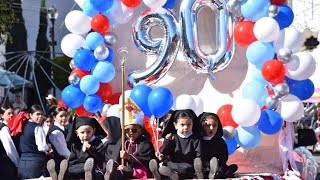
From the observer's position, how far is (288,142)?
25.3 feet

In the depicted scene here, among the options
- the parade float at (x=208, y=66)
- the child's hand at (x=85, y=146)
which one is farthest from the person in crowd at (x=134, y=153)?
the parade float at (x=208, y=66)

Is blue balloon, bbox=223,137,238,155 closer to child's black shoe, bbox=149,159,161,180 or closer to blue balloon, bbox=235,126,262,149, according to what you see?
blue balloon, bbox=235,126,262,149

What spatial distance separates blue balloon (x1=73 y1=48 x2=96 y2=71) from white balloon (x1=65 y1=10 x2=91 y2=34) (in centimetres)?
29

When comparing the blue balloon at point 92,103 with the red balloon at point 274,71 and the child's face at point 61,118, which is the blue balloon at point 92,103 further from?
the red balloon at point 274,71

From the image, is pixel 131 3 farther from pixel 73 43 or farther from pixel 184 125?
pixel 184 125

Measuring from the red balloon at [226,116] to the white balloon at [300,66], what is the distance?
33.8 inches

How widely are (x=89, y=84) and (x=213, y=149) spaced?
2.48 m

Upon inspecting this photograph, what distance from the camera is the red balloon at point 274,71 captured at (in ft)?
23.7

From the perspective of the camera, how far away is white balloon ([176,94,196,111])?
7645mm

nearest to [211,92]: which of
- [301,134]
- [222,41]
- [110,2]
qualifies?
[222,41]

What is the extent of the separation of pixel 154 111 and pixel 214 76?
3.93 feet

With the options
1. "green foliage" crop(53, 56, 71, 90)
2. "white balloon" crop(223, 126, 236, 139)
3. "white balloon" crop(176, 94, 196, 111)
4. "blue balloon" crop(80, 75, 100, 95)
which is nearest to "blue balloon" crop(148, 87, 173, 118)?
"white balloon" crop(176, 94, 196, 111)

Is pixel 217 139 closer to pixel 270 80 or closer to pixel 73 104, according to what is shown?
pixel 270 80

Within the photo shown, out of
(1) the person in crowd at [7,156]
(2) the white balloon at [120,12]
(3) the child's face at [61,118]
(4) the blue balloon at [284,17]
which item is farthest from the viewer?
(3) the child's face at [61,118]
